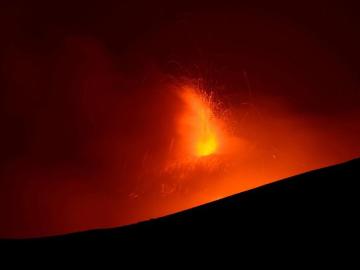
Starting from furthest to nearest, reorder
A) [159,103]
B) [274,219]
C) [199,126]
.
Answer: [159,103]
[199,126]
[274,219]

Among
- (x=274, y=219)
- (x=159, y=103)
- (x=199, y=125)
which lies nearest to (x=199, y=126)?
(x=199, y=125)

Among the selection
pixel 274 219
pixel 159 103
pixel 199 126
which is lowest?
pixel 274 219

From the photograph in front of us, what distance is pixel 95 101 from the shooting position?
27.2 feet

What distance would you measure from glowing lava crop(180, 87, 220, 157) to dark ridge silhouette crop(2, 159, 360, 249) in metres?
4.85

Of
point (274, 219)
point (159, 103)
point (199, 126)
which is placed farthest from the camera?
point (159, 103)

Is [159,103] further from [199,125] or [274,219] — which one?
[274,219]

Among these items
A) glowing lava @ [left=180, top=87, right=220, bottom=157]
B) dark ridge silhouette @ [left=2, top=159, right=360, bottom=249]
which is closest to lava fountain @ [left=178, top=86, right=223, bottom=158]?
glowing lava @ [left=180, top=87, right=220, bottom=157]

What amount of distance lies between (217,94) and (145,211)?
8.27 ft

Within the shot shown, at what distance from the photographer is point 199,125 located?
7.95m

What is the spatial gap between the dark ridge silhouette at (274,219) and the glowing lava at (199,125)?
4846mm

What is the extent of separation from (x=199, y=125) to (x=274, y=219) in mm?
5421

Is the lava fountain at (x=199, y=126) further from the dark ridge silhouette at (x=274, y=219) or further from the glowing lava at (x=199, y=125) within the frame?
the dark ridge silhouette at (x=274, y=219)

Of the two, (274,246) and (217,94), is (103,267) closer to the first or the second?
(274,246)

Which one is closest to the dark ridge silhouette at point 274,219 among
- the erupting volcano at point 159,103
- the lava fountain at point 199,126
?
the erupting volcano at point 159,103
